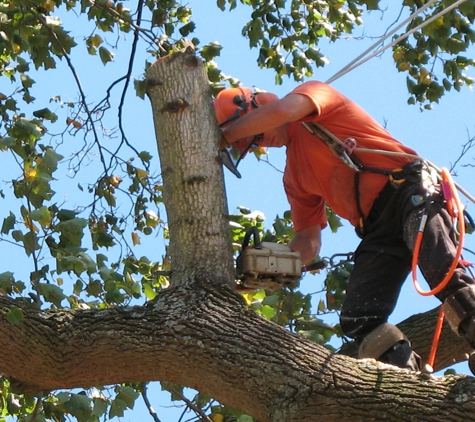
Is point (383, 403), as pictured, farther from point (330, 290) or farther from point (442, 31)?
point (442, 31)

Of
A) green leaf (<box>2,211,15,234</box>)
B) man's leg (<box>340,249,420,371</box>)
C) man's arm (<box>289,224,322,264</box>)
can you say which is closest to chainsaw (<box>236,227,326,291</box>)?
man's leg (<box>340,249,420,371</box>)

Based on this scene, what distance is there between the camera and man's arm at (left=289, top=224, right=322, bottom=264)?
454cm

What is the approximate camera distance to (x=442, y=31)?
5.49 metres

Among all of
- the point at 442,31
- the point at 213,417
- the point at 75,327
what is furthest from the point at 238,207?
the point at 75,327

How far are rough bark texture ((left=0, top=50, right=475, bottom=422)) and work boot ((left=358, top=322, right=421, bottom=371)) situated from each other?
0.46 metres

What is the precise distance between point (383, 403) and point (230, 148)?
1387 millimetres

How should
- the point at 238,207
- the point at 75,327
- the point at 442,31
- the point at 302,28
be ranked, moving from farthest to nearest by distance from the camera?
the point at 302,28
the point at 442,31
the point at 238,207
the point at 75,327

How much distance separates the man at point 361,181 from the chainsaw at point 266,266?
255 mm

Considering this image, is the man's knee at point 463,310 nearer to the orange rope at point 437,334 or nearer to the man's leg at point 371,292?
the orange rope at point 437,334

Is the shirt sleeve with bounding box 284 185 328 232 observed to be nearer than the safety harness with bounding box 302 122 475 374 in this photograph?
No

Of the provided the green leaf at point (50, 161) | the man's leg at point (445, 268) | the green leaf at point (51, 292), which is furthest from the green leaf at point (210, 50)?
the man's leg at point (445, 268)

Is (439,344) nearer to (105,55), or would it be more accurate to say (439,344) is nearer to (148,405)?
(148,405)

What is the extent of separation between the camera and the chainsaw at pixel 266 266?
4.00m

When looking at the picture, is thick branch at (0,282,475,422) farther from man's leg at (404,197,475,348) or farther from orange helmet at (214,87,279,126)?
orange helmet at (214,87,279,126)
